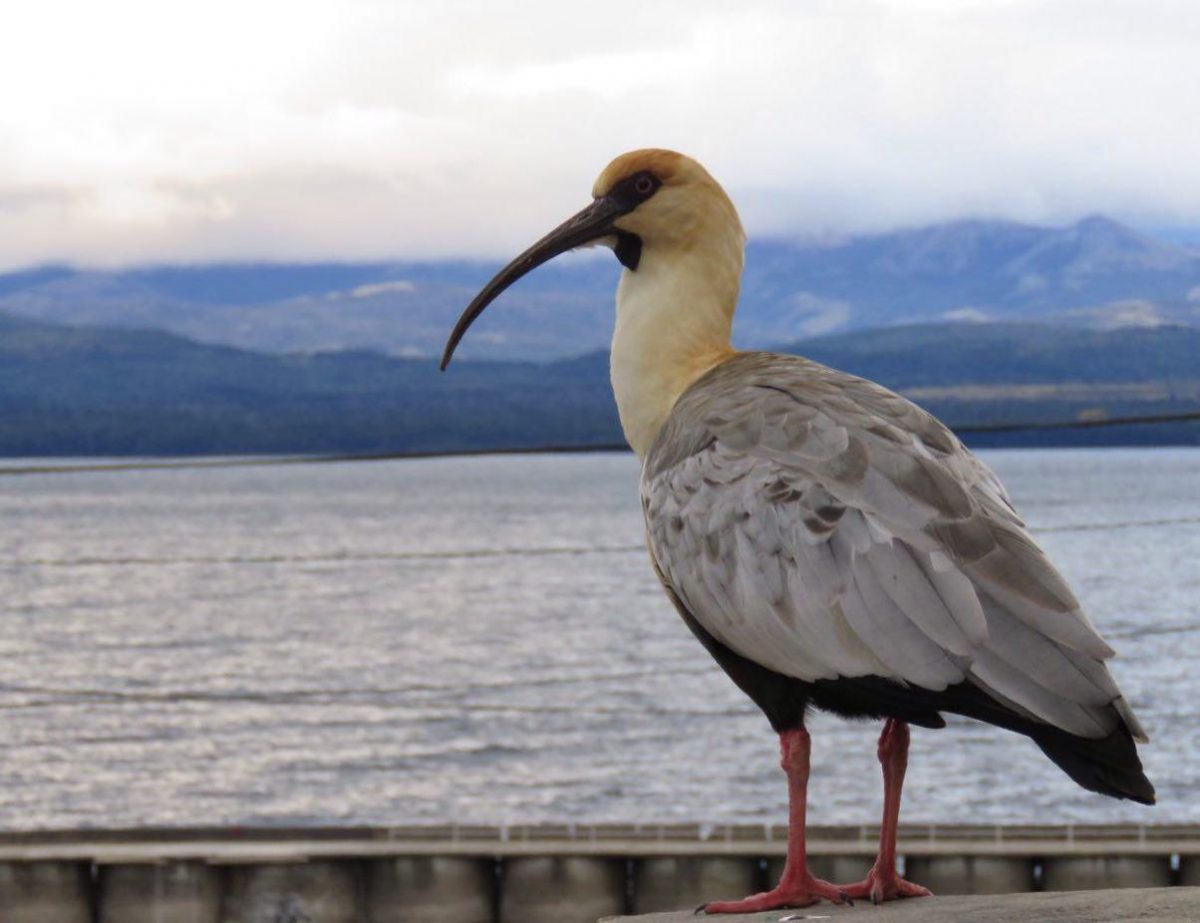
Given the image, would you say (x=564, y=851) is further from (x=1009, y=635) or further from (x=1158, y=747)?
(x=1158, y=747)

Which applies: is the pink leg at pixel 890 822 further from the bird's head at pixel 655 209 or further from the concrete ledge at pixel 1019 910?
the bird's head at pixel 655 209

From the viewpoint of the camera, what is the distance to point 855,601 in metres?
6.52

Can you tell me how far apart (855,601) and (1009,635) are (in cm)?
57

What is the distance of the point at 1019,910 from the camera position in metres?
6.25

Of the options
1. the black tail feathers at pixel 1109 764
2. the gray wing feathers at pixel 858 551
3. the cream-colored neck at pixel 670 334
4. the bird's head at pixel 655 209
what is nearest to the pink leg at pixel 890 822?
the gray wing feathers at pixel 858 551

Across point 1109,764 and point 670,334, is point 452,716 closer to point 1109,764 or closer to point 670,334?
point 670,334

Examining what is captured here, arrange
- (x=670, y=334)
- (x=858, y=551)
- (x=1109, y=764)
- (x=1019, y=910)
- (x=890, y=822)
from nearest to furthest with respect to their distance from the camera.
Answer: (x=1109, y=764)
(x=1019, y=910)
(x=858, y=551)
(x=890, y=822)
(x=670, y=334)

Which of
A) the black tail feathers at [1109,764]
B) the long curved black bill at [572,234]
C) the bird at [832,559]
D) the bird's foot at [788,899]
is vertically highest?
the long curved black bill at [572,234]

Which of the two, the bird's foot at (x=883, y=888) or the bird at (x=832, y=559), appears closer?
the bird at (x=832, y=559)

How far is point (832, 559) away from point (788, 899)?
1372 millimetres

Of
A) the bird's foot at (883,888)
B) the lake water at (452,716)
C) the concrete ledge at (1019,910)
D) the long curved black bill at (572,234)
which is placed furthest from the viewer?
the lake water at (452,716)

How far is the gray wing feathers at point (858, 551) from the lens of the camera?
614 centimetres

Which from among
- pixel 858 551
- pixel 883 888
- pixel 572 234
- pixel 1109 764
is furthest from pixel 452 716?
pixel 1109 764

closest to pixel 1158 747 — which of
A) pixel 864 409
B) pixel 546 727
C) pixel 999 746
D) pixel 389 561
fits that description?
pixel 999 746
